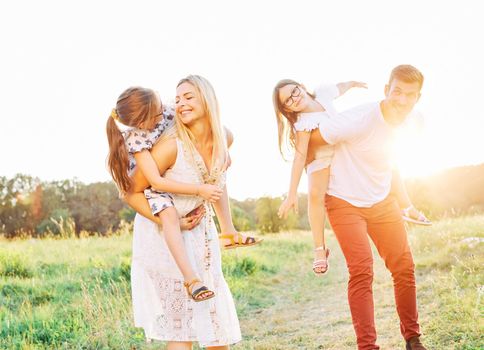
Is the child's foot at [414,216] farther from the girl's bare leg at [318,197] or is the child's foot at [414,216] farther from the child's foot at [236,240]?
the child's foot at [236,240]

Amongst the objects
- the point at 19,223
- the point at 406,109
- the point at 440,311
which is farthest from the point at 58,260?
the point at 19,223

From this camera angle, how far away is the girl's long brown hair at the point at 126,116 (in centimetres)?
327

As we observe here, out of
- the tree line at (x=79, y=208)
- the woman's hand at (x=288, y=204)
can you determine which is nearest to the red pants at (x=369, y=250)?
the woman's hand at (x=288, y=204)

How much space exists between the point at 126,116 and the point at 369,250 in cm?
188

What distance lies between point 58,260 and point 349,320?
16.3 feet

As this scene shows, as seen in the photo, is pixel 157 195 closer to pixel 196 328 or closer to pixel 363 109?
pixel 196 328

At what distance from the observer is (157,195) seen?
3.31 m

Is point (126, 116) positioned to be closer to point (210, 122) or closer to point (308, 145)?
point (210, 122)

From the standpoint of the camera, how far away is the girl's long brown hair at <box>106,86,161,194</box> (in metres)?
3.27

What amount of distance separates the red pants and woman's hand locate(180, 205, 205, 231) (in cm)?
112

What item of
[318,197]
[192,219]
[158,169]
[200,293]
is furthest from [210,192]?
[318,197]

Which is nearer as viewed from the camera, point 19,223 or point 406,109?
point 406,109

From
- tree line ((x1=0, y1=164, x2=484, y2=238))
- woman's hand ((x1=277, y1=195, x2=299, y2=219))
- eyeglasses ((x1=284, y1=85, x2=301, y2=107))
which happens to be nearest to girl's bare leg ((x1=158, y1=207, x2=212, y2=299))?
woman's hand ((x1=277, y1=195, x2=299, y2=219))

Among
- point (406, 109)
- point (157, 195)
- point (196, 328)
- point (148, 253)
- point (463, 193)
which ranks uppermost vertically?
point (406, 109)
